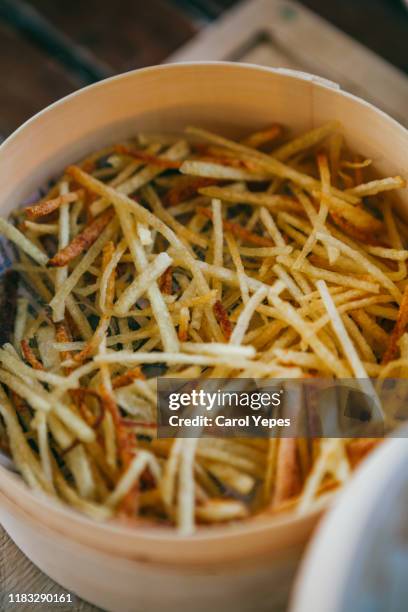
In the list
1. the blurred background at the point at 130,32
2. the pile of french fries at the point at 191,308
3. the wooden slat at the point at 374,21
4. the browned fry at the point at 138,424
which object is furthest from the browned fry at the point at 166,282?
the wooden slat at the point at 374,21

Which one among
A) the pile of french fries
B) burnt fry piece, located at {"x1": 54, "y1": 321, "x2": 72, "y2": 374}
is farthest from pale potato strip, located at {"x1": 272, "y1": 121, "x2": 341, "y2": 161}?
burnt fry piece, located at {"x1": 54, "y1": 321, "x2": 72, "y2": 374}

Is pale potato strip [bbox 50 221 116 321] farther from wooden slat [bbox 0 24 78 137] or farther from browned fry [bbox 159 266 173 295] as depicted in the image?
wooden slat [bbox 0 24 78 137]

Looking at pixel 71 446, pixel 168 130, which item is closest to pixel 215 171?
pixel 168 130

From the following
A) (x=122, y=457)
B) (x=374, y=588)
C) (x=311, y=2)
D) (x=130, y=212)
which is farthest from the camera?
(x=311, y=2)

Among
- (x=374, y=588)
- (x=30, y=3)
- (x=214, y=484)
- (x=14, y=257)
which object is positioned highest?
(x=30, y=3)

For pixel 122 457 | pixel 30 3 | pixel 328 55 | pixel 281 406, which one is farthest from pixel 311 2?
pixel 122 457

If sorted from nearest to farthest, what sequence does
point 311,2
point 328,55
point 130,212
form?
point 130,212 → point 328,55 → point 311,2

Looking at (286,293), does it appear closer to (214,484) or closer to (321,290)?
(321,290)
